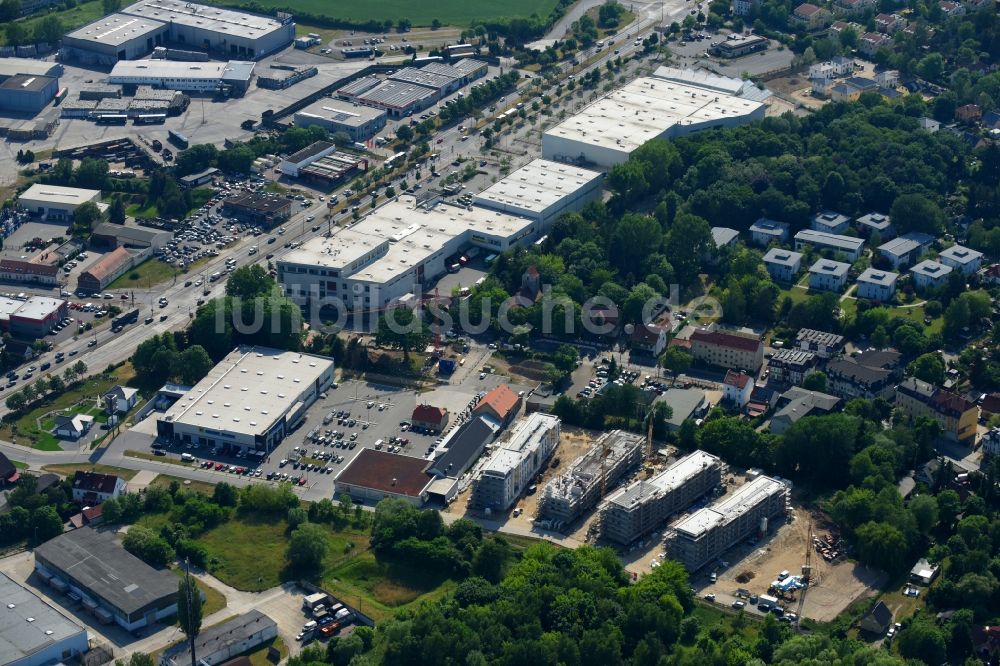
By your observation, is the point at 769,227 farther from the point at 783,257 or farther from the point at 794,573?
the point at 794,573

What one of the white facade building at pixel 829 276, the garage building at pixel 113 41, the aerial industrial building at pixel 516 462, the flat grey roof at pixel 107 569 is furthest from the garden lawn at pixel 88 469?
the garage building at pixel 113 41

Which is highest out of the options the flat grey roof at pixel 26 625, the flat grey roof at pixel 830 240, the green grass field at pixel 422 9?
the flat grey roof at pixel 26 625

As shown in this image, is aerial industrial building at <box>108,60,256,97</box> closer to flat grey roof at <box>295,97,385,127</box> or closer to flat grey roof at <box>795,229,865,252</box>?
flat grey roof at <box>295,97,385,127</box>

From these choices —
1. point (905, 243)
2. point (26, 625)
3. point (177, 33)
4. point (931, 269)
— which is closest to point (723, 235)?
point (905, 243)

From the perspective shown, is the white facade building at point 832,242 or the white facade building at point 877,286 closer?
the white facade building at point 877,286

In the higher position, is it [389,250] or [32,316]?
[389,250]

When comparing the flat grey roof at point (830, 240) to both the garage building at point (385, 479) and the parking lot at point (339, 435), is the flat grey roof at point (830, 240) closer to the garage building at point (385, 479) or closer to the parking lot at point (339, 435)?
the parking lot at point (339, 435)
